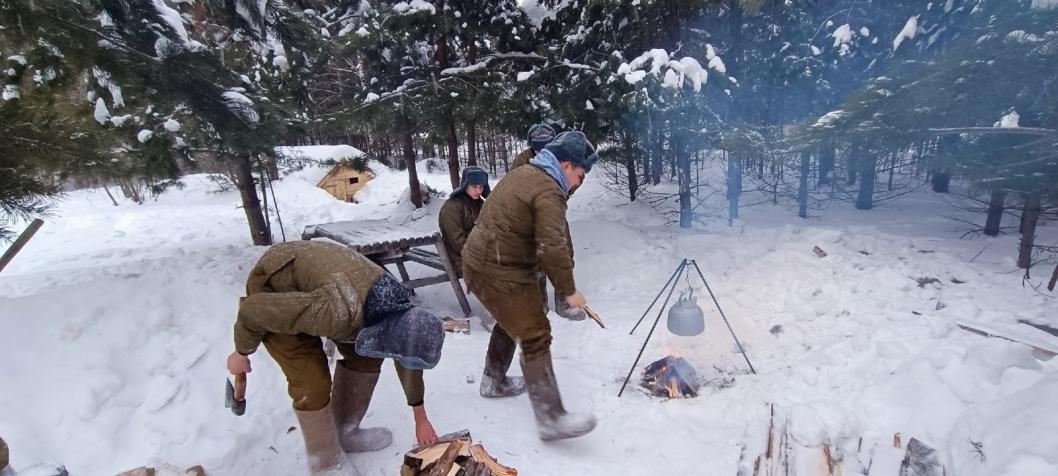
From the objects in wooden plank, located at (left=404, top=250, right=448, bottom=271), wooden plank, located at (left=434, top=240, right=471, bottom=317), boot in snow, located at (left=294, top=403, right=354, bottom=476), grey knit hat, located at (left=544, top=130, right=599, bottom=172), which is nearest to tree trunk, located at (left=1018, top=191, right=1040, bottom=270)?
grey knit hat, located at (left=544, top=130, right=599, bottom=172)

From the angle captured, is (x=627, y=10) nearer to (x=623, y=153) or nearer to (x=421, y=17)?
(x=623, y=153)

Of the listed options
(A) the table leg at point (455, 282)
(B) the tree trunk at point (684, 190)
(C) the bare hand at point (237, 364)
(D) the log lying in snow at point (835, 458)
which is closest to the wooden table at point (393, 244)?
(A) the table leg at point (455, 282)

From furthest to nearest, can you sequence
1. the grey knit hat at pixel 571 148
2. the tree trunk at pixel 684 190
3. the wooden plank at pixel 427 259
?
1. the tree trunk at pixel 684 190
2. the wooden plank at pixel 427 259
3. the grey knit hat at pixel 571 148

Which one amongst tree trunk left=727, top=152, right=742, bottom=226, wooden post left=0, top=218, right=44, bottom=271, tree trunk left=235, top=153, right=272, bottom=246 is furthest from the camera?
tree trunk left=727, top=152, right=742, bottom=226

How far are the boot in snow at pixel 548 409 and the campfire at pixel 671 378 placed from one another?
3.52ft

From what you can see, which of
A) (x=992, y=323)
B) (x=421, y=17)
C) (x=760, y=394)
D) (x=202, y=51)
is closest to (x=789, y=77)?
(x=992, y=323)

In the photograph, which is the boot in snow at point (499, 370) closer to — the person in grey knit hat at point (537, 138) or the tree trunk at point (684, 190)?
the person in grey knit hat at point (537, 138)

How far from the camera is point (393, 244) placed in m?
5.21

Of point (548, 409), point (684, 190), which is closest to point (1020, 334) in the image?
point (548, 409)

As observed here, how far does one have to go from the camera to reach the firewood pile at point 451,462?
7.03 feet

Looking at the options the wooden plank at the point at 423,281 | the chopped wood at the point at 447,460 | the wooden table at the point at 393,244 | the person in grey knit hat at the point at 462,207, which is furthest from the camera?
the wooden plank at the point at 423,281

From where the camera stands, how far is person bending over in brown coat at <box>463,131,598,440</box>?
2.85m

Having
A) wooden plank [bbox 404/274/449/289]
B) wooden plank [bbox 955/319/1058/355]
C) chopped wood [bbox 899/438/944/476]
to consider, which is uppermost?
wooden plank [bbox 404/274/449/289]

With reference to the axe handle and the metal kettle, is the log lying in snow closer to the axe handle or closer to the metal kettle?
the metal kettle
